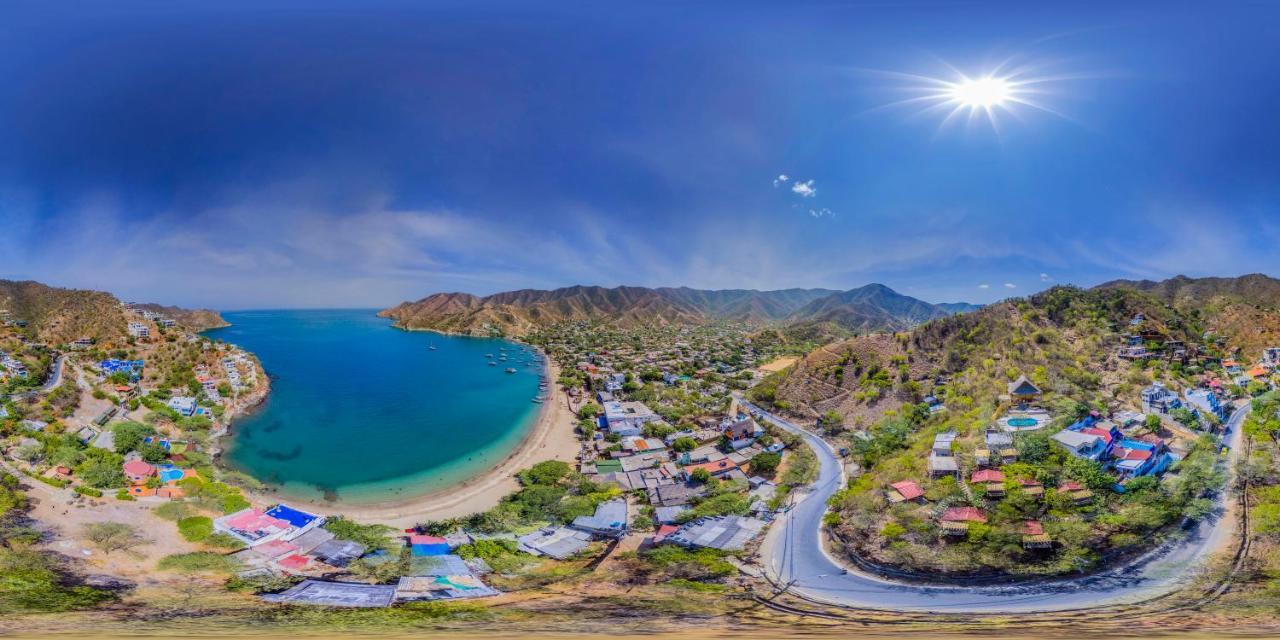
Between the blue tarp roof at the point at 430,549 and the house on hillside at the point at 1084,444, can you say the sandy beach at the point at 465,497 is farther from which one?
the house on hillside at the point at 1084,444

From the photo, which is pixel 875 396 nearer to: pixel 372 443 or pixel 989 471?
pixel 989 471

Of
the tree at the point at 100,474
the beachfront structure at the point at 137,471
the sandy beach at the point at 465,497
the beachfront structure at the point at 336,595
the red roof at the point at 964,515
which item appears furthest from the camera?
the sandy beach at the point at 465,497

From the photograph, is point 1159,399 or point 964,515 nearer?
point 964,515

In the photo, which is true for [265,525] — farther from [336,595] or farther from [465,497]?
[336,595]

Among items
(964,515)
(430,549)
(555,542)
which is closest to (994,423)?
(964,515)

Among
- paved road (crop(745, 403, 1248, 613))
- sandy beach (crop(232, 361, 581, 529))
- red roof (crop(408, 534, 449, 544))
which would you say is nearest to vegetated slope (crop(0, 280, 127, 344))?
sandy beach (crop(232, 361, 581, 529))

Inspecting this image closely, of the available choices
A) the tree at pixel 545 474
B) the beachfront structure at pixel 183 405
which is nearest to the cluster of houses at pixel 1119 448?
the tree at pixel 545 474
